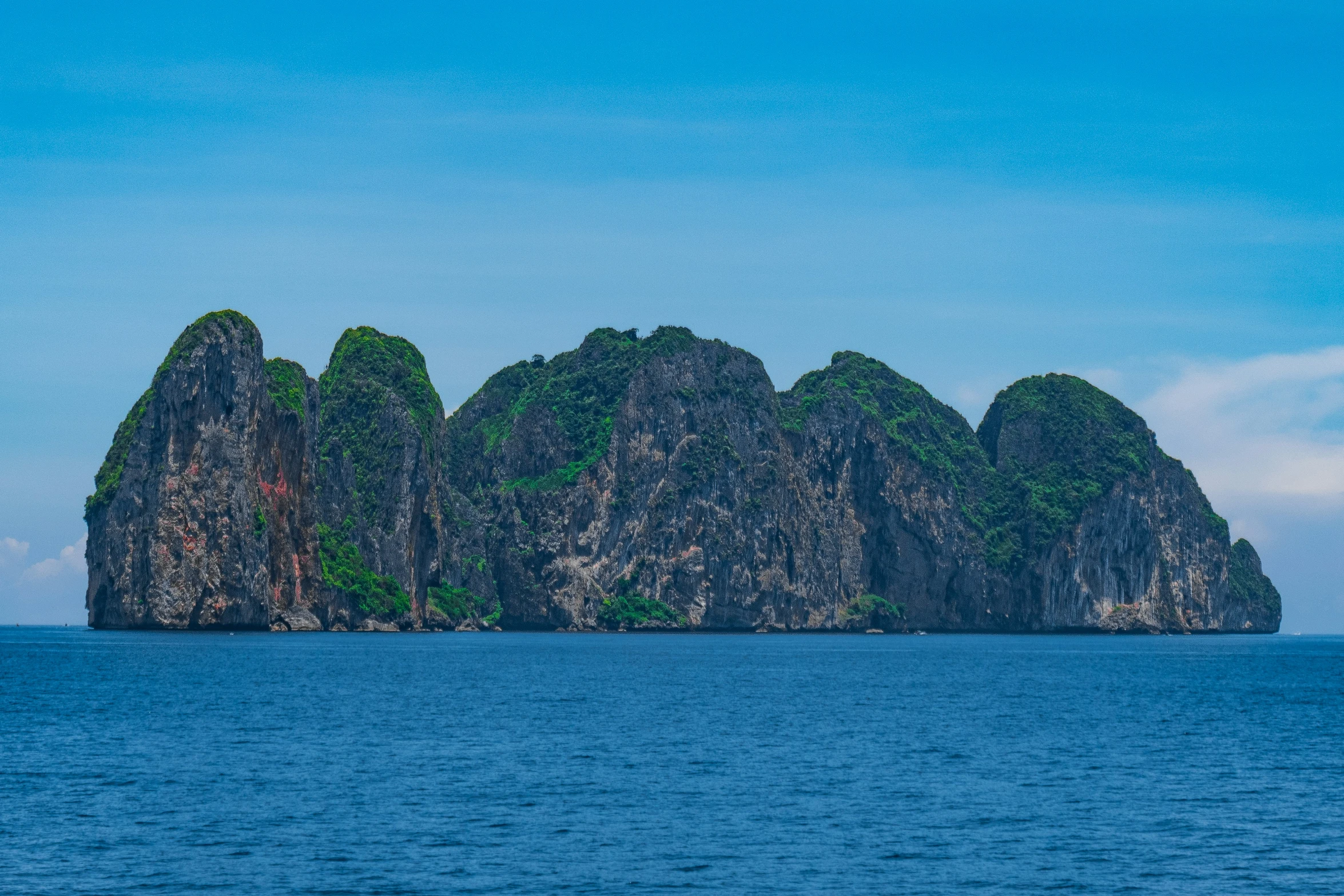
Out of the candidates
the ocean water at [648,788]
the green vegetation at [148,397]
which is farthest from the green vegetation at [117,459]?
the ocean water at [648,788]

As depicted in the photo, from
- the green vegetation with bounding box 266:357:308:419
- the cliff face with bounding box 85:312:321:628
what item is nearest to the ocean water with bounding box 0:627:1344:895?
the cliff face with bounding box 85:312:321:628

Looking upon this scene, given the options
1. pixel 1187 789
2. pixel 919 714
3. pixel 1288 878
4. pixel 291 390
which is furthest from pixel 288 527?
pixel 1288 878

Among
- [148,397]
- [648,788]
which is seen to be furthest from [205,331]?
[648,788]

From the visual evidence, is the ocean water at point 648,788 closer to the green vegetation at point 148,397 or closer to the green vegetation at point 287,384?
the green vegetation at point 148,397

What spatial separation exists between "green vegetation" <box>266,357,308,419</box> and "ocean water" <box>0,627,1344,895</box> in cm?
9013

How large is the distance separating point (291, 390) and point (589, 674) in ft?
315

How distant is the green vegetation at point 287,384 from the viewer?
183750 millimetres

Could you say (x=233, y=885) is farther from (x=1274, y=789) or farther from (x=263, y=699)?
(x=263, y=699)

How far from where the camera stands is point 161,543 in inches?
6339

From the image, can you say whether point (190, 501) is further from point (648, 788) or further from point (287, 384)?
point (648, 788)

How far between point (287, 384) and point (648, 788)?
496 feet

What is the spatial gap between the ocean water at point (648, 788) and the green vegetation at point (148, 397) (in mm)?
74148

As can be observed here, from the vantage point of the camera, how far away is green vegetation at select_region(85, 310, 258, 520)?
165250 millimetres

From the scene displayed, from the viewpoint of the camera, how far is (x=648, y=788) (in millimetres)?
46781
